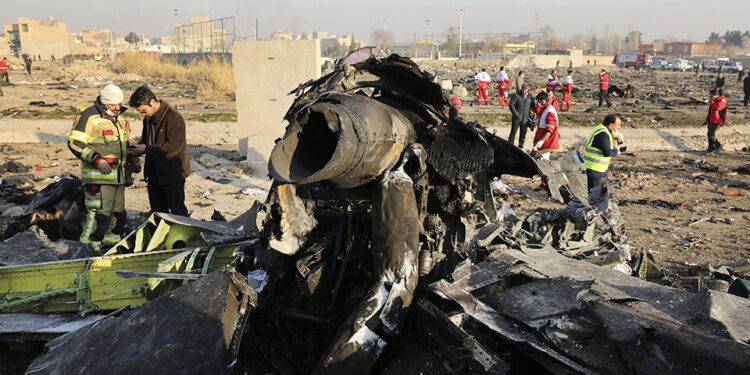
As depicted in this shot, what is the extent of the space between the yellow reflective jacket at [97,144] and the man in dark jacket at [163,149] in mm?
178

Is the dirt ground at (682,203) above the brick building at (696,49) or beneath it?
beneath

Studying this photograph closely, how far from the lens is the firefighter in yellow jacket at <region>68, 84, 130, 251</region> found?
4.88 metres

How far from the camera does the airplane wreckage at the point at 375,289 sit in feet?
8.45

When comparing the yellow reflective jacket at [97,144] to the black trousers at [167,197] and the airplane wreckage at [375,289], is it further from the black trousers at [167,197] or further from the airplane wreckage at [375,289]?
the airplane wreckage at [375,289]

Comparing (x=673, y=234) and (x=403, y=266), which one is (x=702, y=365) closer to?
(x=403, y=266)

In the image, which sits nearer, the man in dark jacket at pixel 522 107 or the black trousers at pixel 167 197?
the black trousers at pixel 167 197

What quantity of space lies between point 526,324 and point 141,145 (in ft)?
13.0

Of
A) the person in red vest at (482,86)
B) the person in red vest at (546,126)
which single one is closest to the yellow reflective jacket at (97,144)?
the person in red vest at (546,126)

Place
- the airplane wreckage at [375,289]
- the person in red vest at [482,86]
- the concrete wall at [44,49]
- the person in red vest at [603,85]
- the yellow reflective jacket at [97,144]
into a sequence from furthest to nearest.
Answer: the concrete wall at [44,49] → the person in red vest at [482,86] → the person in red vest at [603,85] → the yellow reflective jacket at [97,144] → the airplane wreckage at [375,289]

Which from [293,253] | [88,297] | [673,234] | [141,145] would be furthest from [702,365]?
[673,234]

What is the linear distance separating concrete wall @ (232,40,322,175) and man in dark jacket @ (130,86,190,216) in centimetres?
409

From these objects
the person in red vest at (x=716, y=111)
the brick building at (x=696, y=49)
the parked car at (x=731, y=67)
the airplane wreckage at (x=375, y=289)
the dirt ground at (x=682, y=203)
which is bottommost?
the dirt ground at (x=682, y=203)

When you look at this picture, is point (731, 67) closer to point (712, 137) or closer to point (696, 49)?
point (712, 137)

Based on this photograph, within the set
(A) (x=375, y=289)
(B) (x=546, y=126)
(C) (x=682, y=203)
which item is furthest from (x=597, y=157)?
(A) (x=375, y=289)
